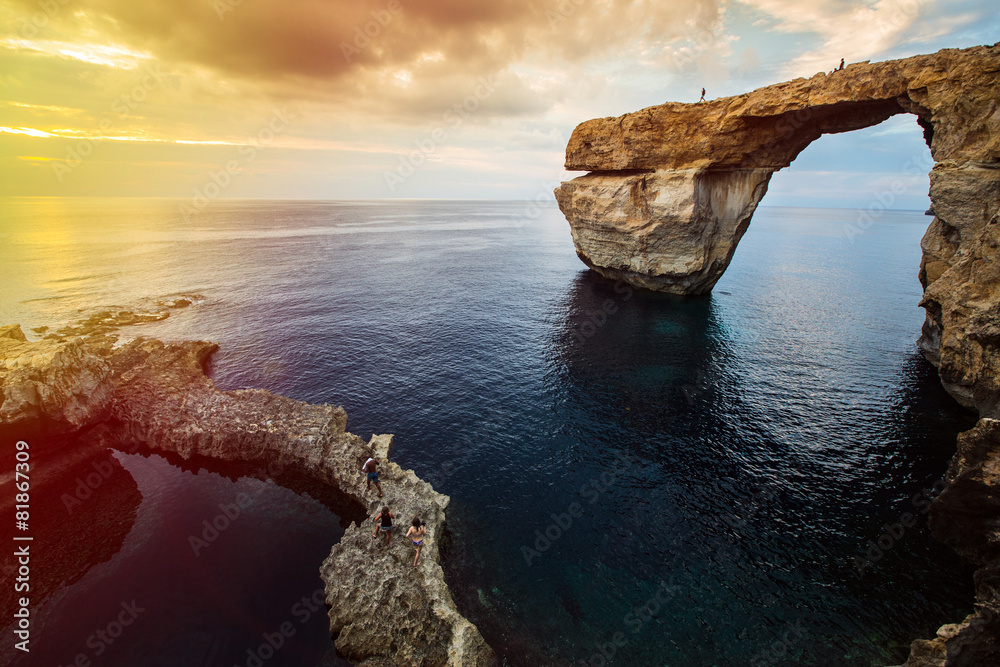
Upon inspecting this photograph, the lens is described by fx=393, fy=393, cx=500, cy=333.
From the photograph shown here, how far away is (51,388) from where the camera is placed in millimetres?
26422

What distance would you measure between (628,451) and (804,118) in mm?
35494

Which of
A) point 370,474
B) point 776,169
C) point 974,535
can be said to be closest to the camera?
point 974,535

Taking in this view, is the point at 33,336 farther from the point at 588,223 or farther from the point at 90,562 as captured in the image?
the point at 588,223

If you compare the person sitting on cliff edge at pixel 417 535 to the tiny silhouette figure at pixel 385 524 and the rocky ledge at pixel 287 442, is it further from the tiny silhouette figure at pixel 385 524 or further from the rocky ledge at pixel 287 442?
the tiny silhouette figure at pixel 385 524

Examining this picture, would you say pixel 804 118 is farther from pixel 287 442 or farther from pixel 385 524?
pixel 287 442

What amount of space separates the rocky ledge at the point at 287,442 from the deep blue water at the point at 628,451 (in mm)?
1610

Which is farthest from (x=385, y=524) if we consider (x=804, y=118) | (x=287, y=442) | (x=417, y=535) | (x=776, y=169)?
(x=776, y=169)

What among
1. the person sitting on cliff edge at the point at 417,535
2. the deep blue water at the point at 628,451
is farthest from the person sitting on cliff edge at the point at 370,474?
the person sitting on cliff edge at the point at 417,535

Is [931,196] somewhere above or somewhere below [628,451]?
above

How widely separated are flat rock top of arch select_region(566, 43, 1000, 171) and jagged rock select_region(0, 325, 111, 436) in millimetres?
54533

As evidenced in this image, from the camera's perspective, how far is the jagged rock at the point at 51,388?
2516 cm

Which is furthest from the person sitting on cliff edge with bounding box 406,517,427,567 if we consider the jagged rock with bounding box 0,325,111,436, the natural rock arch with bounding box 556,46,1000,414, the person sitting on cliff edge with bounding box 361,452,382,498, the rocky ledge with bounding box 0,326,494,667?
the natural rock arch with bounding box 556,46,1000,414

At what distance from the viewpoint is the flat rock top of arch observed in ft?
74.4

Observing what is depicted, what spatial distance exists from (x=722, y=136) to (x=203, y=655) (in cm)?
5398
